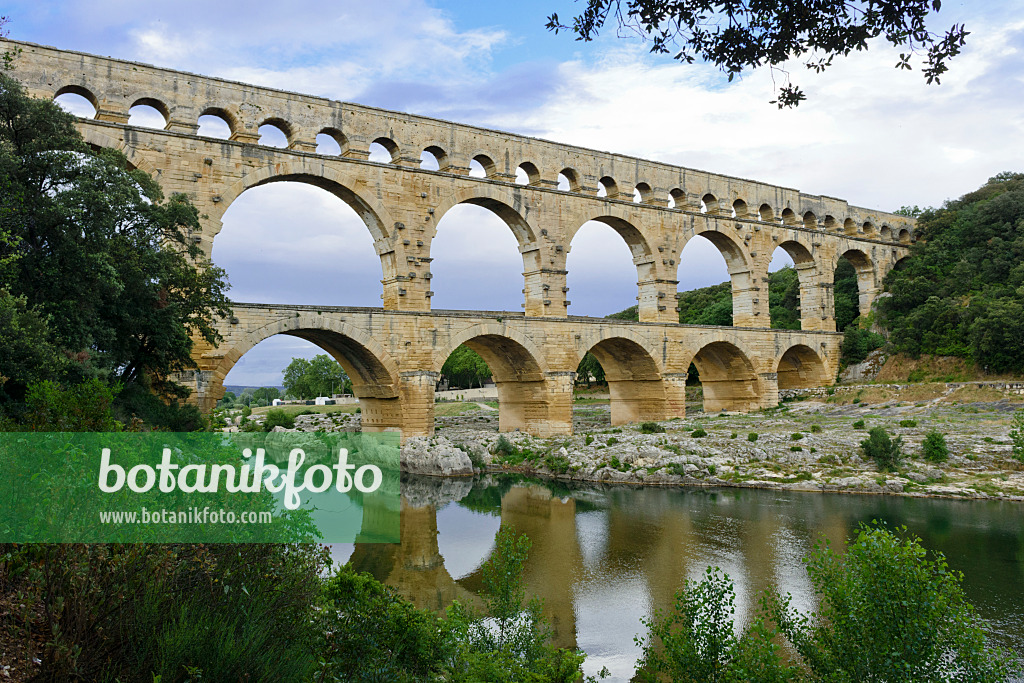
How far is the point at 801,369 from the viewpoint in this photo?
36250 millimetres

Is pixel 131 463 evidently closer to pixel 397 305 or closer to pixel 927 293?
pixel 397 305

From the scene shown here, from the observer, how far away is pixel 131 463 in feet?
20.5

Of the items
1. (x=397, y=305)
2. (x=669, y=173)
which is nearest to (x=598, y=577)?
(x=397, y=305)

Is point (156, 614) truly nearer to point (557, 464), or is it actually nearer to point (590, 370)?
point (557, 464)

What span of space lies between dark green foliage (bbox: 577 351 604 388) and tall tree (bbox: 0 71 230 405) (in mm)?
31995

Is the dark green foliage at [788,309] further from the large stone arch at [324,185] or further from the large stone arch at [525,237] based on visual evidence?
the large stone arch at [324,185]

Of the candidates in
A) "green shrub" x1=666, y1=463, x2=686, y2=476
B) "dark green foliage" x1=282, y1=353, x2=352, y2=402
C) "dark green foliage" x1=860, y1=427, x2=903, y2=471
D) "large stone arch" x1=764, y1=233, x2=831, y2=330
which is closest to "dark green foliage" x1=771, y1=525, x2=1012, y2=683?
"dark green foliage" x1=860, y1=427, x2=903, y2=471

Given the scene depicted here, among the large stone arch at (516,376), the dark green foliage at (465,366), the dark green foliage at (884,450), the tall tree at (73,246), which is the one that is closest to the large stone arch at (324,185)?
the large stone arch at (516,376)

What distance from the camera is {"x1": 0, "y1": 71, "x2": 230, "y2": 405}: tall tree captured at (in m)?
11.7

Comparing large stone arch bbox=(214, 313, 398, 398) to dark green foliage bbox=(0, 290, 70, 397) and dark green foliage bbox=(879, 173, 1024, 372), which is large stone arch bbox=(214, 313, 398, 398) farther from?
dark green foliage bbox=(879, 173, 1024, 372)

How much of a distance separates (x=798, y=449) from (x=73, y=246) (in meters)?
18.8

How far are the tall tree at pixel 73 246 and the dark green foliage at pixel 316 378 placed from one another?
4574cm

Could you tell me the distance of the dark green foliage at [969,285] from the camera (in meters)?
29.4

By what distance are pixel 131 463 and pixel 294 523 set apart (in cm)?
144
